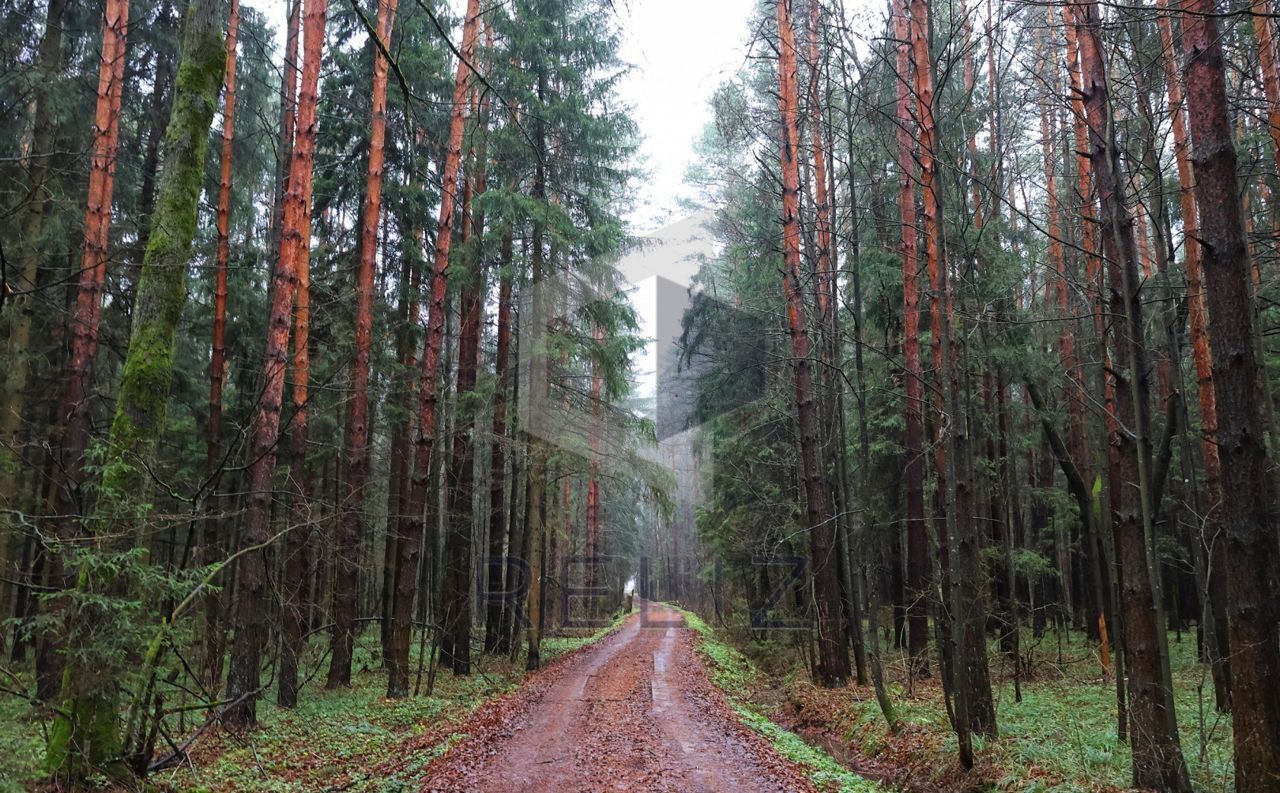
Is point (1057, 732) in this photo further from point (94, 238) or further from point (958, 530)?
point (94, 238)

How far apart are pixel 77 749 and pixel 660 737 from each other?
6450 millimetres

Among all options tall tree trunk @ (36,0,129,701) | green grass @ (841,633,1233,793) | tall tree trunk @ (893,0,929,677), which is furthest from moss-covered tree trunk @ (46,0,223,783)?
tall tree trunk @ (893,0,929,677)

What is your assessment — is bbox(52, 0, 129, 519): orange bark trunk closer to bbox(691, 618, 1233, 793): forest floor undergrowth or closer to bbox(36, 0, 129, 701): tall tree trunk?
bbox(36, 0, 129, 701): tall tree trunk

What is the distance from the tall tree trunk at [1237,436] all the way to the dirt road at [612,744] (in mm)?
3813

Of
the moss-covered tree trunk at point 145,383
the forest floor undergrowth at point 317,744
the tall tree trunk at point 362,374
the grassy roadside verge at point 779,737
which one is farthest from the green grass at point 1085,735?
the tall tree trunk at point 362,374

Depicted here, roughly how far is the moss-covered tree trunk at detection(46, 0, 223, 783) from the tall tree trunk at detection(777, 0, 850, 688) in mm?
8755

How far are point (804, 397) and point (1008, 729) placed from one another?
5941 mm

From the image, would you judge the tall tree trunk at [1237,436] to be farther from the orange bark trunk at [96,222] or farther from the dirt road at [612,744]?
the orange bark trunk at [96,222]

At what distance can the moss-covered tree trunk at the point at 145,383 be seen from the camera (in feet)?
18.1

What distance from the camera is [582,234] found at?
1656 centimetres

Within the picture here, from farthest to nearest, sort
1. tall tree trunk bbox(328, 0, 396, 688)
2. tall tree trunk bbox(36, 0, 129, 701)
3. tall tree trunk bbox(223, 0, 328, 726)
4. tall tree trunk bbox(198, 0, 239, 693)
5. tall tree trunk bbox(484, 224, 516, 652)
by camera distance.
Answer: tall tree trunk bbox(484, 224, 516, 652) → tall tree trunk bbox(198, 0, 239, 693) → tall tree trunk bbox(328, 0, 396, 688) → tall tree trunk bbox(36, 0, 129, 701) → tall tree trunk bbox(223, 0, 328, 726)

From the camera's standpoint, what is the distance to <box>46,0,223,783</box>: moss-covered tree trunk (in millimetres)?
5527

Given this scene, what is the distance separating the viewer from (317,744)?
8.93m

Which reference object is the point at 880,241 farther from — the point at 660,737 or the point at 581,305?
the point at 660,737
